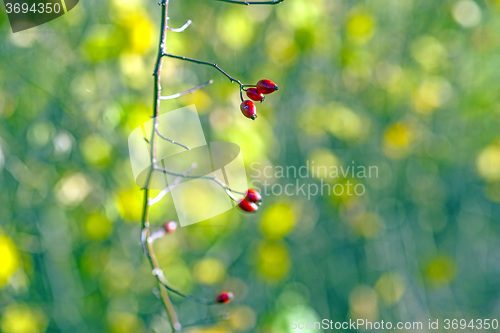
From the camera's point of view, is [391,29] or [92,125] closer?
[92,125]

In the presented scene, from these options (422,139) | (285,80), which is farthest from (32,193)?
(422,139)

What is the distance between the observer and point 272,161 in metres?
1.39

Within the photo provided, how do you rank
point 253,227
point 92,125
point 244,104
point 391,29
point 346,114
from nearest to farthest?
1. point 244,104
2. point 92,125
3. point 346,114
4. point 253,227
5. point 391,29

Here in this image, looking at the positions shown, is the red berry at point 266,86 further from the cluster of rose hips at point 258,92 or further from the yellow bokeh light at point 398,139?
the yellow bokeh light at point 398,139

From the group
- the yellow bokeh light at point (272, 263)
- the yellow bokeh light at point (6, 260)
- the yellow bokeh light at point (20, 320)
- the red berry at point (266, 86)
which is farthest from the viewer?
the yellow bokeh light at point (272, 263)

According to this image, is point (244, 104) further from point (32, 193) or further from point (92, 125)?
point (32, 193)

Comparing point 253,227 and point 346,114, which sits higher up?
point 346,114

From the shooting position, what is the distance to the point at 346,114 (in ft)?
4.22

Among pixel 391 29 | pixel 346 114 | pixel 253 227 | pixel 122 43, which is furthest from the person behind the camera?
pixel 391 29

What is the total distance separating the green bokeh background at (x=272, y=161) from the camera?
1065 millimetres

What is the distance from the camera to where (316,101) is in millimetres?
1438

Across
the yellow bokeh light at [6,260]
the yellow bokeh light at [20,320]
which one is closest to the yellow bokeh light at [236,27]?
the yellow bokeh light at [6,260]

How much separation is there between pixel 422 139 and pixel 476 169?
24 cm

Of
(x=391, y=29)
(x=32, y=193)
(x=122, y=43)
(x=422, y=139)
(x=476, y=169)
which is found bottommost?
(x=476, y=169)
